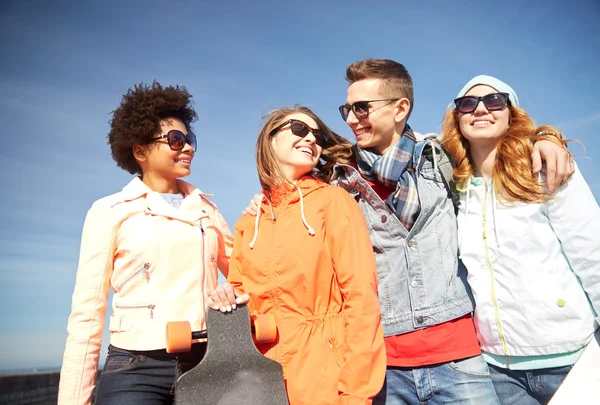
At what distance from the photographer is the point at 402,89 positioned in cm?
388

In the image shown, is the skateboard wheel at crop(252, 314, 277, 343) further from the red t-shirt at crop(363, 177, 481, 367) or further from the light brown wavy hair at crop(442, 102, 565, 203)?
the light brown wavy hair at crop(442, 102, 565, 203)

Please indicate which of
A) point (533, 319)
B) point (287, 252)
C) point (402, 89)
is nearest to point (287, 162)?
point (287, 252)

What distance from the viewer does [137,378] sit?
10.4 feet

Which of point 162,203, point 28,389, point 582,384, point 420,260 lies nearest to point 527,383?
point 582,384

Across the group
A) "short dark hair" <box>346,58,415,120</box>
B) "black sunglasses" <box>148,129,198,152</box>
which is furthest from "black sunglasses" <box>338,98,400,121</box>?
"black sunglasses" <box>148,129,198,152</box>

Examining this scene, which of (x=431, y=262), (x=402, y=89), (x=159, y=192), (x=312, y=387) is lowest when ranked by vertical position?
(x=312, y=387)

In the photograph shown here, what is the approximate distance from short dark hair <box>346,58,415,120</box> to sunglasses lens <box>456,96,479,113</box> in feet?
1.54

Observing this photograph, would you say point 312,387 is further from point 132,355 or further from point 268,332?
point 132,355

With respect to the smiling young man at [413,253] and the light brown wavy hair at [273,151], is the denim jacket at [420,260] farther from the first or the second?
the light brown wavy hair at [273,151]

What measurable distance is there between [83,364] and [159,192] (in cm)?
140

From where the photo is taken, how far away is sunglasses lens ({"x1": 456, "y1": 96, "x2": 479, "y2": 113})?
3.48m

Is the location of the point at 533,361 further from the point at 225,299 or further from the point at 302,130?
the point at 302,130

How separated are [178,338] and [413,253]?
1.55 meters

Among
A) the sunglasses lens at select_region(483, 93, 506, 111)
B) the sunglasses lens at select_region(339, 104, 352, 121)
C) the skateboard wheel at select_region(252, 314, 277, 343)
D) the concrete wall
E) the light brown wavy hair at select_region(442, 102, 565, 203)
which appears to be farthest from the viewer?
the concrete wall
